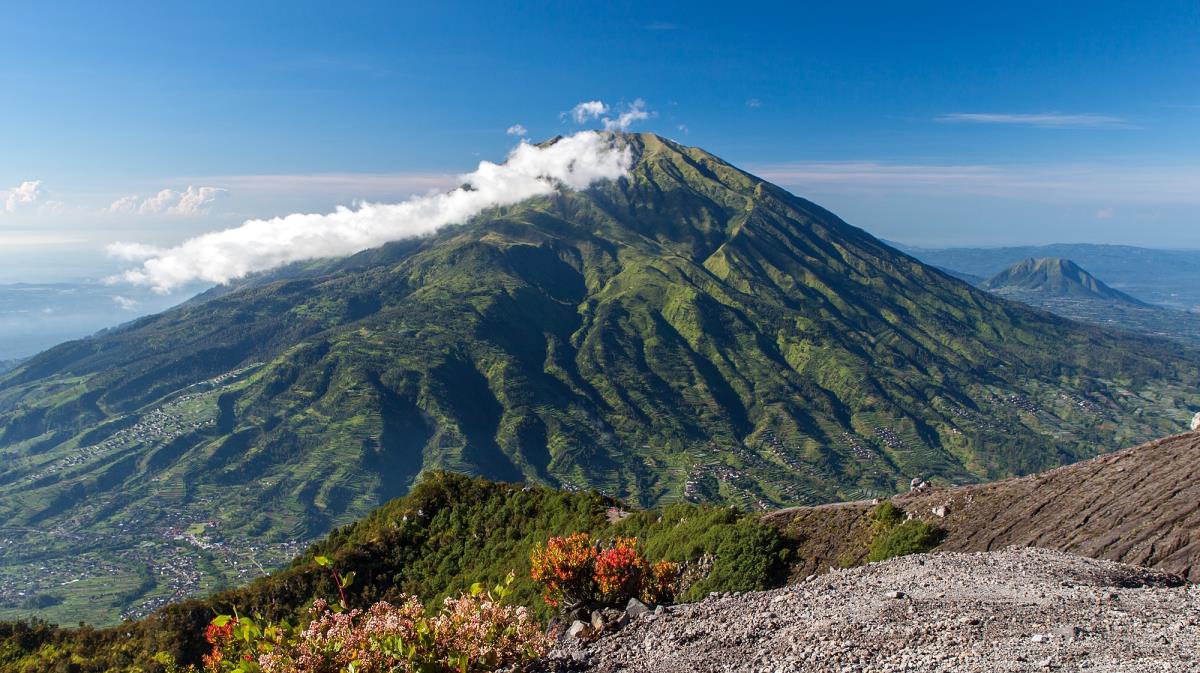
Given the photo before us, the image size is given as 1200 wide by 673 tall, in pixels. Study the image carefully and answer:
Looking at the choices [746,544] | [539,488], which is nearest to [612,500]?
[539,488]

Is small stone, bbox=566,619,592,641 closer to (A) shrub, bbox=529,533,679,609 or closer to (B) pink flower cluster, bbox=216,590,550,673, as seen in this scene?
(A) shrub, bbox=529,533,679,609

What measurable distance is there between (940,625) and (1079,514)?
11779 millimetres

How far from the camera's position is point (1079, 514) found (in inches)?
834

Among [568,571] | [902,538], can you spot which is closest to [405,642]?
[568,571]

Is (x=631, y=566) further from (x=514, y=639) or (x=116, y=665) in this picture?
(x=116, y=665)

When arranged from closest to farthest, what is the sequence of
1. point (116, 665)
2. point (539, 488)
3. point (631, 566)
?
point (631, 566) < point (116, 665) < point (539, 488)

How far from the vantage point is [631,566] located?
1914 cm

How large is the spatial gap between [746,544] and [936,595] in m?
10.4

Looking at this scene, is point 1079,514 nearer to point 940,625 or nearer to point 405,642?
point 940,625

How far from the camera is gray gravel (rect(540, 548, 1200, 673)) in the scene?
12.0 meters

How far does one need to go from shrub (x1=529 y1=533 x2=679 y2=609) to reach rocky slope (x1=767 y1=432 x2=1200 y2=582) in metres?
8.11

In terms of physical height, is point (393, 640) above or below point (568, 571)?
above

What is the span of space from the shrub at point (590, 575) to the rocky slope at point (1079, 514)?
8.11 metres

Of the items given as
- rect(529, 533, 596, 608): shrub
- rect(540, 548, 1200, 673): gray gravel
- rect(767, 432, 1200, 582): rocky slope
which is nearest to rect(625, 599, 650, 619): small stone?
rect(540, 548, 1200, 673): gray gravel
